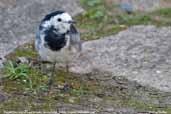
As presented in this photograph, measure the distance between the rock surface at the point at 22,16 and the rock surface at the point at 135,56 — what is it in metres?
0.63

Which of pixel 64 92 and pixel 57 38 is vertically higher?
pixel 57 38

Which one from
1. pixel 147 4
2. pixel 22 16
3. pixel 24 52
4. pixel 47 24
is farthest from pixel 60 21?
pixel 147 4

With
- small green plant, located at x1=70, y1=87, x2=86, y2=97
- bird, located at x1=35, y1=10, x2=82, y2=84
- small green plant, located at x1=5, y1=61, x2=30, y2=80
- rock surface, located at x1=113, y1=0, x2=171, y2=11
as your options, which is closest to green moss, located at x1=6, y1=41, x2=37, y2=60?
small green plant, located at x1=5, y1=61, x2=30, y2=80

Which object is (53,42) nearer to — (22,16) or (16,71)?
(16,71)

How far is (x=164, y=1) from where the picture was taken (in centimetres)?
716

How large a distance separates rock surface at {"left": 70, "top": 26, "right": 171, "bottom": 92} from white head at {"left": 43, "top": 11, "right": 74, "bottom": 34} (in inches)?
24.3

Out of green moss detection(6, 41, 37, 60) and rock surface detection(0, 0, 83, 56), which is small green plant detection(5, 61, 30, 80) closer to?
green moss detection(6, 41, 37, 60)

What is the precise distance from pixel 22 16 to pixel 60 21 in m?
1.64

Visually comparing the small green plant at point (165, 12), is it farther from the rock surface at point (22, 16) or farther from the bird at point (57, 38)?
the bird at point (57, 38)

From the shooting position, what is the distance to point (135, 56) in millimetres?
5812

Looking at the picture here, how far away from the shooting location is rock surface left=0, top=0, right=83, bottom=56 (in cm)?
606

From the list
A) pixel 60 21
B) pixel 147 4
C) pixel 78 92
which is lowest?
pixel 78 92

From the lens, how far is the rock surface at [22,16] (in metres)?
6.06

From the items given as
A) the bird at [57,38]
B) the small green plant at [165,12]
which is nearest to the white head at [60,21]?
the bird at [57,38]
